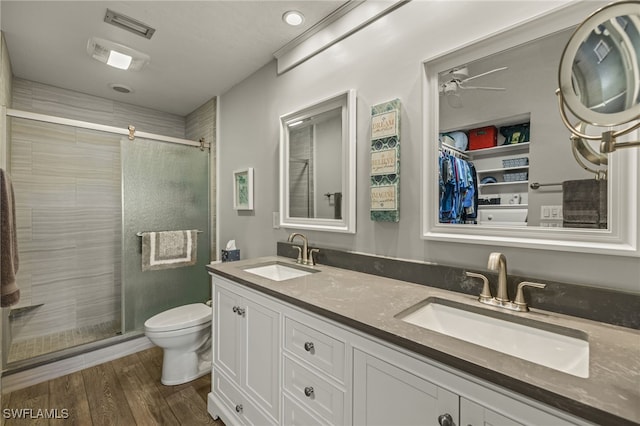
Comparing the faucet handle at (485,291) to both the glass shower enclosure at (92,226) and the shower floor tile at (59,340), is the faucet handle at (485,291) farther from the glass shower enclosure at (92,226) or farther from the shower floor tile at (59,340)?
the shower floor tile at (59,340)

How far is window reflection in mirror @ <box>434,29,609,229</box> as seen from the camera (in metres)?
0.98

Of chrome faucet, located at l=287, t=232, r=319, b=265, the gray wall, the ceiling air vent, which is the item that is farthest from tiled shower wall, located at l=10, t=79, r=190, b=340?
chrome faucet, located at l=287, t=232, r=319, b=265

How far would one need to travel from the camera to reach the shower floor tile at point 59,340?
2234 millimetres

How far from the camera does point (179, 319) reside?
200 cm

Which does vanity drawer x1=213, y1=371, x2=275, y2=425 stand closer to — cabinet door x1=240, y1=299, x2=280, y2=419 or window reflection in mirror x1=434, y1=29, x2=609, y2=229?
cabinet door x1=240, y1=299, x2=280, y2=419

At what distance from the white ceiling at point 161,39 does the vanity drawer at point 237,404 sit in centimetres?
209

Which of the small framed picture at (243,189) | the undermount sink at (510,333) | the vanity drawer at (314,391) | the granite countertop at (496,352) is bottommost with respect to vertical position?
the vanity drawer at (314,391)

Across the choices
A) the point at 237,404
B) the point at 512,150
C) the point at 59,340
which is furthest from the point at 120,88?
the point at 512,150

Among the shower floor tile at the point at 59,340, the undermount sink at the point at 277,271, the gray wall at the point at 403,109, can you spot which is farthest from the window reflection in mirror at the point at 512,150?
the shower floor tile at the point at 59,340

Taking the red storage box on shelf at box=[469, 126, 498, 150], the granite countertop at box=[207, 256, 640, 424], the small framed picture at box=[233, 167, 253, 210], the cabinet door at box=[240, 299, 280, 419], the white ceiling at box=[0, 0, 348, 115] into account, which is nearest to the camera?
the granite countertop at box=[207, 256, 640, 424]

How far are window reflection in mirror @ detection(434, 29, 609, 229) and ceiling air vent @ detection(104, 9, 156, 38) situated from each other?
5.90ft

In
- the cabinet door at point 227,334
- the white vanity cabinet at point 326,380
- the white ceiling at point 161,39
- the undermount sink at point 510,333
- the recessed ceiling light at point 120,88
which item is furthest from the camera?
the recessed ceiling light at point 120,88

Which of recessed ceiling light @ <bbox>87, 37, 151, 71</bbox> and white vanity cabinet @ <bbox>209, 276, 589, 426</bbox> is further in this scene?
recessed ceiling light @ <bbox>87, 37, 151, 71</bbox>

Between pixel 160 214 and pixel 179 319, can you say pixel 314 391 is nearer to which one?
pixel 179 319
